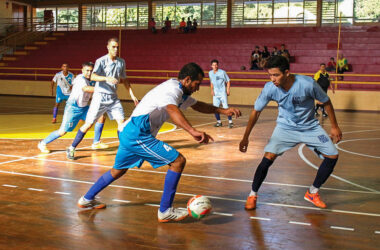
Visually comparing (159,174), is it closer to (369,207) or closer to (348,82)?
(369,207)

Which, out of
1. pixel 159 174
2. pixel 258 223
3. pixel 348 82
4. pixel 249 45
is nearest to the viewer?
pixel 258 223

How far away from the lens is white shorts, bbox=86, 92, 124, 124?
29.3ft

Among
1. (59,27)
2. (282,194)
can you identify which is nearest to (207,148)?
(282,194)

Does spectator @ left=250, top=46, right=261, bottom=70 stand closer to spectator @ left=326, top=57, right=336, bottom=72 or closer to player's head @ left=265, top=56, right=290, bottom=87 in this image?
spectator @ left=326, top=57, right=336, bottom=72

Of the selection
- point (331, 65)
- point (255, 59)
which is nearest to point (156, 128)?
point (331, 65)

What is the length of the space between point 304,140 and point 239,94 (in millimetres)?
18494

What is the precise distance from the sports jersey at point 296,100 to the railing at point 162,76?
1656 centimetres

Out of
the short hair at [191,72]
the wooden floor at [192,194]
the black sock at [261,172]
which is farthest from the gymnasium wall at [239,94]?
the short hair at [191,72]

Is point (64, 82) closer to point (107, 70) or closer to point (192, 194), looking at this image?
point (107, 70)

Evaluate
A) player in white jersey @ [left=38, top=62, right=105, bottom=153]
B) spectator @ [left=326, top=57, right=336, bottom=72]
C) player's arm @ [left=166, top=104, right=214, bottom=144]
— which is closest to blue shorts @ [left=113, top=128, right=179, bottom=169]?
player's arm @ [left=166, top=104, right=214, bottom=144]

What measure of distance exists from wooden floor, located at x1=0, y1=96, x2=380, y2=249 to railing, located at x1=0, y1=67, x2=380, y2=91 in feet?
44.4

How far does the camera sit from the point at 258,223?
5160 millimetres

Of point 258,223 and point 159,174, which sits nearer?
point 258,223

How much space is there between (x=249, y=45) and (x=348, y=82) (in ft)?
24.0
